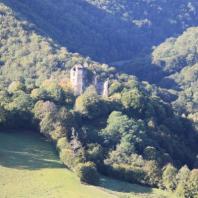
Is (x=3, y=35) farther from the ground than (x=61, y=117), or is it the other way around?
(x=3, y=35)

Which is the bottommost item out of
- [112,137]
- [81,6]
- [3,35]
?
[112,137]

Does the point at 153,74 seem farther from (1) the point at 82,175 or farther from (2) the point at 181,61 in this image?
(1) the point at 82,175

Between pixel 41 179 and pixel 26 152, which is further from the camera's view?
pixel 26 152

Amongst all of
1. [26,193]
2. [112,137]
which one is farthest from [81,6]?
[26,193]

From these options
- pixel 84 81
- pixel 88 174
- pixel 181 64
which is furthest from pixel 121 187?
pixel 181 64

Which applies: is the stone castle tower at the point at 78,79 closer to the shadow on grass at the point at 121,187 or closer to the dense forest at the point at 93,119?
the dense forest at the point at 93,119

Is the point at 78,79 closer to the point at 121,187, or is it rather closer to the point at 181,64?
the point at 121,187

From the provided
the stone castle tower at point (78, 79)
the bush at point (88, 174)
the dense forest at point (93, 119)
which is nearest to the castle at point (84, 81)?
the stone castle tower at point (78, 79)
